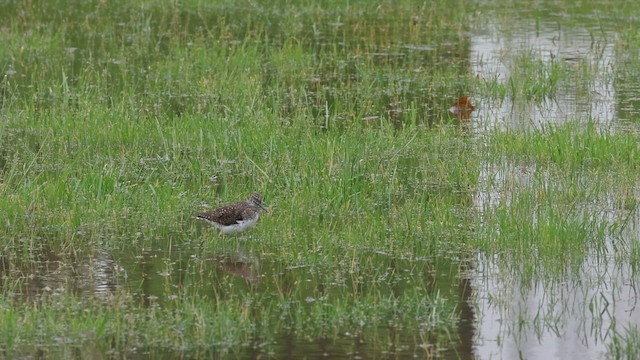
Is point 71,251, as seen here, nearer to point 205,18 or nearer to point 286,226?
point 286,226

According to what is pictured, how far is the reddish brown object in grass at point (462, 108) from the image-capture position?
1351 centimetres

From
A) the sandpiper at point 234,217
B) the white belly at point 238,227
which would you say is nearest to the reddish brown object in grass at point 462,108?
the sandpiper at point 234,217

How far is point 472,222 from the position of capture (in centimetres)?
982

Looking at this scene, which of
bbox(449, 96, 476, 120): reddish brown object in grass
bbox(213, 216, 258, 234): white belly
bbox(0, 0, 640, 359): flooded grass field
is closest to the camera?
bbox(0, 0, 640, 359): flooded grass field

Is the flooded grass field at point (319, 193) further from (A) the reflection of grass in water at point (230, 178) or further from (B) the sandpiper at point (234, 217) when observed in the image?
(B) the sandpiper at point (234, 217)

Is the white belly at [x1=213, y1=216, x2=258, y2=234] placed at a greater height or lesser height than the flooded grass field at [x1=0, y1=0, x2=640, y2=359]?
greater

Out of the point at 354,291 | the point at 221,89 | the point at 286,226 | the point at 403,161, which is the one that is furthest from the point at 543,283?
the point at 221,89

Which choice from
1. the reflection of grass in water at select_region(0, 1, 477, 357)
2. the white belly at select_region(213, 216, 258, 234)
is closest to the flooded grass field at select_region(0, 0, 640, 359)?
the reflection of grass in water at select_region(0, 1, 477, 357)

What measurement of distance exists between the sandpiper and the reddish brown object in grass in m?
4.59

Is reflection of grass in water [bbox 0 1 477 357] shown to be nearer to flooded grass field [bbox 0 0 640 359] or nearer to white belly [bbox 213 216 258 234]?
flooded grass field [bbox 0 0 640 359]

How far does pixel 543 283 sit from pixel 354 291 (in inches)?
51.6

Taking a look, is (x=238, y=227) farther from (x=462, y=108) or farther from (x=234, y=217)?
(x=462, y=108)

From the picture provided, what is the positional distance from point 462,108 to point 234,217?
503 cm

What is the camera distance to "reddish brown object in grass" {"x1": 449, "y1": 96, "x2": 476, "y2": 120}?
13.5 metres
